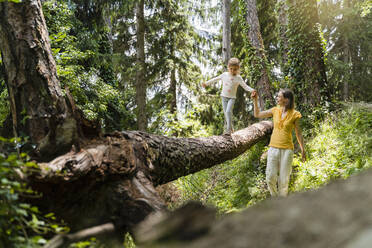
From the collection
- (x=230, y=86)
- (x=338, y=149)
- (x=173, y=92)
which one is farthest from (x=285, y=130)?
(x=173, y=92)

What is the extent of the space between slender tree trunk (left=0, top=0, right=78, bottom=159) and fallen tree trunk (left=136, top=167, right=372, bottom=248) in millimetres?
1936

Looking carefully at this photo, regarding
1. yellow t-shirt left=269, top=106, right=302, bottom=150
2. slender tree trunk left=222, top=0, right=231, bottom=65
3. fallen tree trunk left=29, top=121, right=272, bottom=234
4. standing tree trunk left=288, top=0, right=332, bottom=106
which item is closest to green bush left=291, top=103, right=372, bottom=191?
yellow t-shirt left=269, top=106, right=302, bottom=150

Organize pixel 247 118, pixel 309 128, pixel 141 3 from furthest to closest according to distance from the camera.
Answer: pixel 247 118 → pixel 141 3 → pixel 309 128

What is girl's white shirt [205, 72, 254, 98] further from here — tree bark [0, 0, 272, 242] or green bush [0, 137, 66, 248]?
green bush [0, 137, 66, 248]

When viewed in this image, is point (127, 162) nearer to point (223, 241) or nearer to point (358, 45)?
point (223, 241)

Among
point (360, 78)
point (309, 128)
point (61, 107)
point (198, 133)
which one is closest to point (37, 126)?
point (61, 107)

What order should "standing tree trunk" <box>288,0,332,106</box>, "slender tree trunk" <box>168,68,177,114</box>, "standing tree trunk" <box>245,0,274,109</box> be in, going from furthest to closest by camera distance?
"slender tree trunk" <box>168,68,177,114</box>
"standing tree trunk" <box>245,0,274,109</box>
"standing tree trunk" <box>288,0,332,106</box>

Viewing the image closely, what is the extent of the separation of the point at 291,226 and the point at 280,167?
4.48 meters

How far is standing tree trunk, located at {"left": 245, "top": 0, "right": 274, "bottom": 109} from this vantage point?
30.8 ft

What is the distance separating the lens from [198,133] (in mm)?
11500

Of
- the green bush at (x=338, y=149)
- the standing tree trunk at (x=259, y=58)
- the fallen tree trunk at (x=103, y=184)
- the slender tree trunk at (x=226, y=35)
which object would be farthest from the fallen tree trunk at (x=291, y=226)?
the slender tree trunk at (x=226, y=35)

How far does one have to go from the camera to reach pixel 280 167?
15.9 ft

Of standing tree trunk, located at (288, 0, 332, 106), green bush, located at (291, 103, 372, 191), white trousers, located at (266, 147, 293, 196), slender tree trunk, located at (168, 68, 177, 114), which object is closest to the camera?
green bush, located at (291, 103, 372, 191)

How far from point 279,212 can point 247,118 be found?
1594 centimetres
